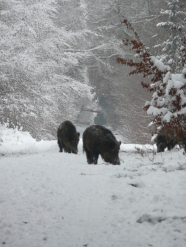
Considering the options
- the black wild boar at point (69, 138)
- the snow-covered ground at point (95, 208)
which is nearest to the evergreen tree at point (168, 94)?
the snow-covered ground at point (95, 208)

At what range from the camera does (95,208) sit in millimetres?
3404

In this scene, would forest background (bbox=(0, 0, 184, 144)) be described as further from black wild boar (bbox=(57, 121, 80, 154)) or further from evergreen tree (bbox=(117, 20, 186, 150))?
black wild boar (bbox=(57, 121, 80, 154))

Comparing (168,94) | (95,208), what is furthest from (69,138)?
(95,208)

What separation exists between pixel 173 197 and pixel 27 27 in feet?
37.6

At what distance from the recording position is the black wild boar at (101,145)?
6936 millimetres

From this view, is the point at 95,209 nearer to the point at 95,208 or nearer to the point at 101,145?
the point at 95,208

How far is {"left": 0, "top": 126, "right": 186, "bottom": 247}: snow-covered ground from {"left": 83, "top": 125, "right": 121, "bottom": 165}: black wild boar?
5.03 ft

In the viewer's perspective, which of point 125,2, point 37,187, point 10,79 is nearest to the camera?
point 37,187

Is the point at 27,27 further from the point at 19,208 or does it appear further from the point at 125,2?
the point at 125,2

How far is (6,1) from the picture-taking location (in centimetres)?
1298

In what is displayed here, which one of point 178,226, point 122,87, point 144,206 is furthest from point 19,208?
point 122,87

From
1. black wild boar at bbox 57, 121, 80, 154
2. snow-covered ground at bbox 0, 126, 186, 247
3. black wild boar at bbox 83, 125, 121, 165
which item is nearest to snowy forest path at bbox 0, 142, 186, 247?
snow-covered ground at bbox 0, 126, 186, 247

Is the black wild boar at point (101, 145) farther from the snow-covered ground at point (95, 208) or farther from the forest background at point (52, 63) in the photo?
the forest background at point (52, 63)

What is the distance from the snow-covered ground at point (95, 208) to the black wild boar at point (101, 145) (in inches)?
60.4
